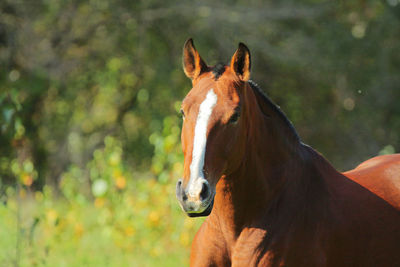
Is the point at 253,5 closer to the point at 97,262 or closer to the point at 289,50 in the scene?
the point at 289,50

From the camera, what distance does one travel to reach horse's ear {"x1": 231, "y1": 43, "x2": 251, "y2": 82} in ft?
11.0

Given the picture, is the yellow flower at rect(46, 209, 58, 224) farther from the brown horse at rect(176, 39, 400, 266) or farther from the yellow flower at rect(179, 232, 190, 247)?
the brown horse at rect(176, 39, 400, 266)

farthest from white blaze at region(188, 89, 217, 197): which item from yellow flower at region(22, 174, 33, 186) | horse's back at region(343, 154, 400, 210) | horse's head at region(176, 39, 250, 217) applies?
yellow flower at region(22, 174, 33, 186)

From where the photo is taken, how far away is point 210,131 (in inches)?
120

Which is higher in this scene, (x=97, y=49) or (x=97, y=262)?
(x=97, y=49)

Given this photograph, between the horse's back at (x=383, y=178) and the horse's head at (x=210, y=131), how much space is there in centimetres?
110

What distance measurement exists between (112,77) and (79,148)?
1.84 metres

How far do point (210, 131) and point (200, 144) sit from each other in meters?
0.09

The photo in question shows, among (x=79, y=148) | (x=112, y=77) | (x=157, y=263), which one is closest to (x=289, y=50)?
(x=112, y=77)

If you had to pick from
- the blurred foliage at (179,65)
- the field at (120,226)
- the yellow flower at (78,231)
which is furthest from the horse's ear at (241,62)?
the blurred foliage at (179,65)

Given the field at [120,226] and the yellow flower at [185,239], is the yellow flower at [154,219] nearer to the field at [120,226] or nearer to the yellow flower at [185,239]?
the field at [120,226]

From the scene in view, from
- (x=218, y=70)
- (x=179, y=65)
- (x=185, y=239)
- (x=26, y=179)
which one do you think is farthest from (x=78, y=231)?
(x=179, y=65)

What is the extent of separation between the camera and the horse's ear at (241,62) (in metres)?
3.37

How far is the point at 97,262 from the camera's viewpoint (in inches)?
271
